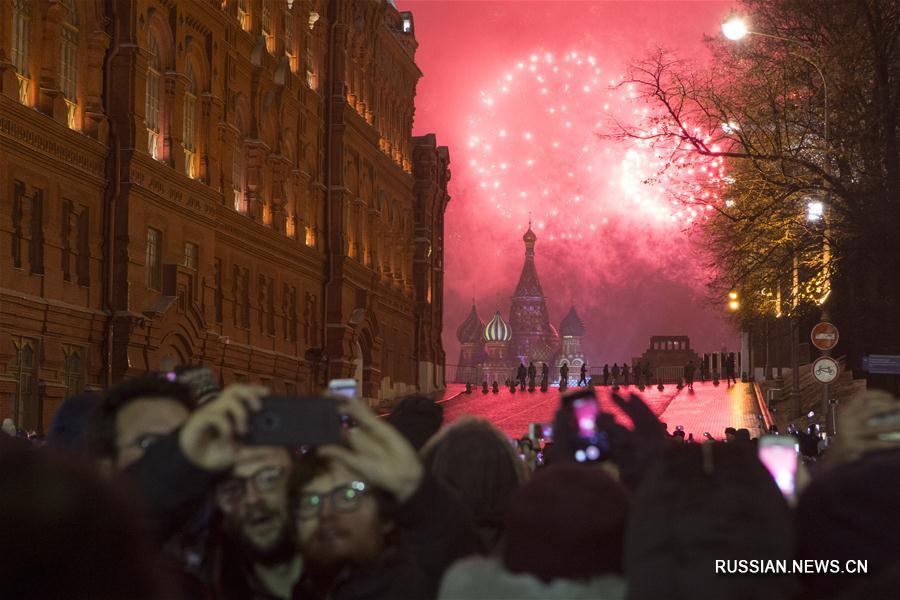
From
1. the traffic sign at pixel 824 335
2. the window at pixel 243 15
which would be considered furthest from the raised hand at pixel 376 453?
the window at pixel 243 15

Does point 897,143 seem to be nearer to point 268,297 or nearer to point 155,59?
point 155,59

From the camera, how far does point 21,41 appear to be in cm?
2797

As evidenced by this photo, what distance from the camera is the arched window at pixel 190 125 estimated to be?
3603 cm

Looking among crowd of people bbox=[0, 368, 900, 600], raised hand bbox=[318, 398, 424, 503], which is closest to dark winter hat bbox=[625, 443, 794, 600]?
crowd of people bbox=[0, 368, 900, 600]

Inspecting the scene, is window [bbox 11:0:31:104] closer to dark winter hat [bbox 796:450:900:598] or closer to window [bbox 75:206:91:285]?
window [bbox 75:206:91:285]

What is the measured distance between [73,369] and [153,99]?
25.0 feet

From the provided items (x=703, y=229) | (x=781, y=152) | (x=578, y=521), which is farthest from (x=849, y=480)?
(x=703, y=229)

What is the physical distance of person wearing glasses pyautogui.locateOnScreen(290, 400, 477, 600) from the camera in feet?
12.8

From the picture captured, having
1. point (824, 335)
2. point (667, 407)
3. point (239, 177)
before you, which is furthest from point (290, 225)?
point (824, 335)

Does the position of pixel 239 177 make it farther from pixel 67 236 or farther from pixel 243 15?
pixel 67 236

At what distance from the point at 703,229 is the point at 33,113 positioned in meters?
18.1

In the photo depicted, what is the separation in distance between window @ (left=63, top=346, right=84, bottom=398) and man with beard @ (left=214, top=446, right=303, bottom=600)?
26.1 metres

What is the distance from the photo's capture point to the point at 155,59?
34.2 m

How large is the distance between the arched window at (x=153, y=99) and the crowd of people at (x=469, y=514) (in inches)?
1173
